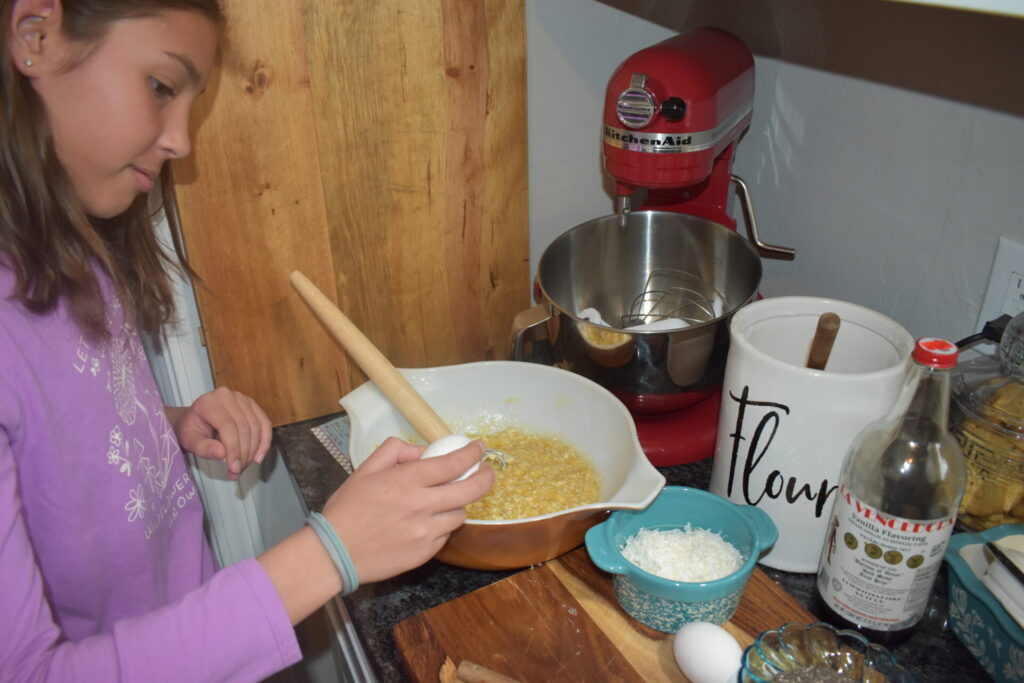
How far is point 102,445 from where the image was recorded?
2.50ft

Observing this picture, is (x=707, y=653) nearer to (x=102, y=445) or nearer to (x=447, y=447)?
(x=447, y=447)

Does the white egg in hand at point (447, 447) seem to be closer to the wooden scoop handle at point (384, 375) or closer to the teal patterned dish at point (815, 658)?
the wooden scoop handle at point (384, 375)

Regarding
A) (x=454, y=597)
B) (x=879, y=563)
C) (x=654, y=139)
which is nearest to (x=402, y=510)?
(x=454, y=597)

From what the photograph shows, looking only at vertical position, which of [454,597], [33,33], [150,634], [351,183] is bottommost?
[454,597]

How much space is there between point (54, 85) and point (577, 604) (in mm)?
634

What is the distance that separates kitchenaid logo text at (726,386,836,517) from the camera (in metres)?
0.73

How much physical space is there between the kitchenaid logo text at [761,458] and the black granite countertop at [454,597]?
94mm

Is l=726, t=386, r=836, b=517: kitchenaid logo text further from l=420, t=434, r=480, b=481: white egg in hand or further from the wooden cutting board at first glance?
l=420, t=434, r=480, b=481: white egg in hand

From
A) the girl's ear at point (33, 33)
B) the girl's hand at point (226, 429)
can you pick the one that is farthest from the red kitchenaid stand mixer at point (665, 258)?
the girl's ear at point (33, 33)

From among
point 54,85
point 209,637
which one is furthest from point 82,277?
point 209,637

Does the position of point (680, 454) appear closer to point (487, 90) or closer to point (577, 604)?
point (577, 604)

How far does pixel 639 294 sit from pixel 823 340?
401 millimetres

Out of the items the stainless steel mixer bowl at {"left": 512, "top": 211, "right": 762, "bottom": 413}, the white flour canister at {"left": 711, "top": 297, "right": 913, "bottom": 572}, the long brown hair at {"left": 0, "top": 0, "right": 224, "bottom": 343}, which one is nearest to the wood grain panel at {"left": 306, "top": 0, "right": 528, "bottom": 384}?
the stainless steel mixer bowl at {"left": 512, "top": 211, "right": 762, "bottom": 413}

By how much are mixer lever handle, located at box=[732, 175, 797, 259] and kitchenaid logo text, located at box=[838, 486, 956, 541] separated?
19.4 inches
